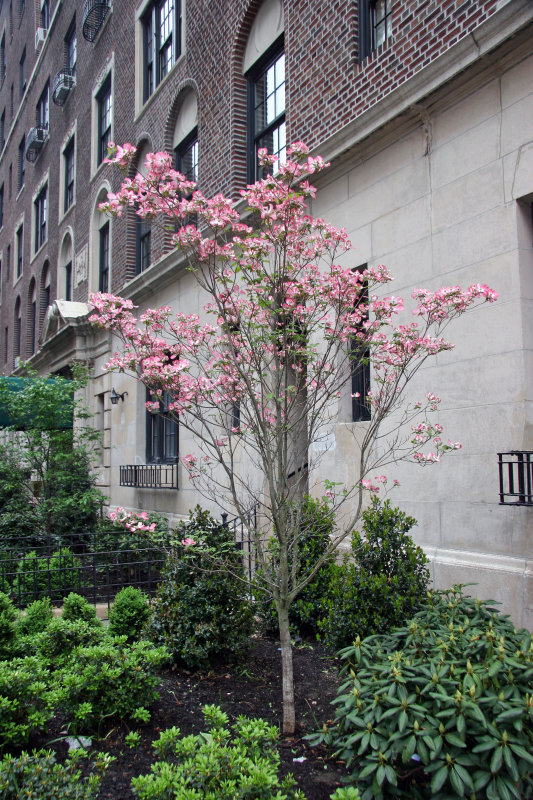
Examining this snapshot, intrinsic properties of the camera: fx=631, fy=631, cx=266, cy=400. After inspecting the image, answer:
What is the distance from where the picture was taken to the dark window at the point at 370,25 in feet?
27.9

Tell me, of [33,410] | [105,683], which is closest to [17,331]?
[33,410]

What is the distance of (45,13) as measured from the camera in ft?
92.6

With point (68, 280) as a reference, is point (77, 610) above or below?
below

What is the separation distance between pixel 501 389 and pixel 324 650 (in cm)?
312

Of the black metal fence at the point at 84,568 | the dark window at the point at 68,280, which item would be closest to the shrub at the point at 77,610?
the black metal fence at the point at 84,568

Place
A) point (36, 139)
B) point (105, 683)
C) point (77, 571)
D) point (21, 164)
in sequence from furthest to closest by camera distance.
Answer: point (21, 164)
point (36, 139)
point (77, 571)
point (105, 683)

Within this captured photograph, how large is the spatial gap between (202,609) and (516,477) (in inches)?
128

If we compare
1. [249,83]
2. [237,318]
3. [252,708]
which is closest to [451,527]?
[252,708]

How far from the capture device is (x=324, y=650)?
6.14 metres

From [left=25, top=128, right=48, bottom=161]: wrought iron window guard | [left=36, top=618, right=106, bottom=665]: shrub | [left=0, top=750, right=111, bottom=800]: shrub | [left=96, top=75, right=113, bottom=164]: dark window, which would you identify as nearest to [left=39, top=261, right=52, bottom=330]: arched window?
[left=25, top=128, right=48, bottom=161]: wrought iron window guard

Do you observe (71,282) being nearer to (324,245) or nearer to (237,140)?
(237,140)

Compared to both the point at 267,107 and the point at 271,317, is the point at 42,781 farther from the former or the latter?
the point at 267,107

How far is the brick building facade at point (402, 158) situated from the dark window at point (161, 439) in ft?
0.56

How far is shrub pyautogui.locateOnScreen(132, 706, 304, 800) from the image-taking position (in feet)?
10.2
